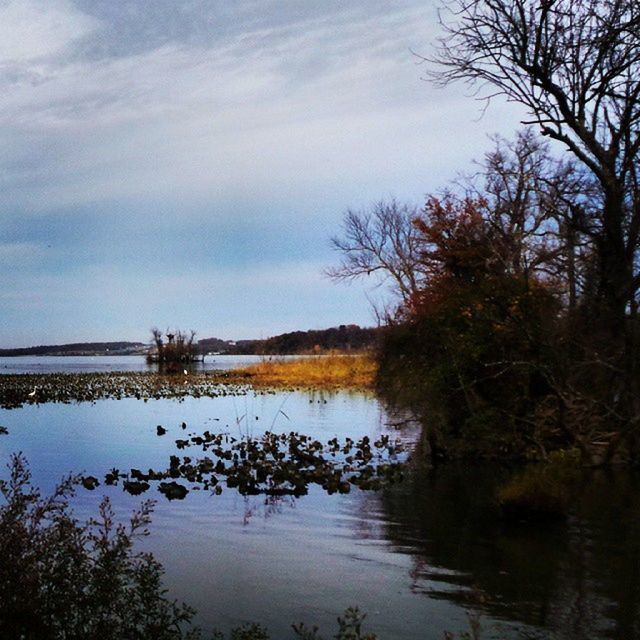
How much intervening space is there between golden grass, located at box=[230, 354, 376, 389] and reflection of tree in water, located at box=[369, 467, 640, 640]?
25.7 m

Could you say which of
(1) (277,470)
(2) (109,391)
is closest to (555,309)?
(1) (277,470)

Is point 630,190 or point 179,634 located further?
point 630,190

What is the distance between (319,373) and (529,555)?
3674 centimetres

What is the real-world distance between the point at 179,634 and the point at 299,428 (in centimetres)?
1567

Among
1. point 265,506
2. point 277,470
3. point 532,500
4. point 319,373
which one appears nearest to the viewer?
point 532,500

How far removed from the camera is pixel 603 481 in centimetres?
1320

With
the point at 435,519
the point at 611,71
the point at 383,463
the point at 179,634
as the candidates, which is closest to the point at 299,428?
the point at 383,463

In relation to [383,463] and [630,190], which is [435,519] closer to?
[383,463]

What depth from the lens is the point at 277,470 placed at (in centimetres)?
1329

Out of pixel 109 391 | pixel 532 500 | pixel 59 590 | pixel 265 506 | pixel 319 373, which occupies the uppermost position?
pixel 319 373

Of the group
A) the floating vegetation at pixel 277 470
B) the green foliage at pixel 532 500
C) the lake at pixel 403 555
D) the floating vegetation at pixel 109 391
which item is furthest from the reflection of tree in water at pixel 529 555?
Answer: the floating vegetation at pixel 109 391

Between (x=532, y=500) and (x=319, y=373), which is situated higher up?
(x=319, y=373)

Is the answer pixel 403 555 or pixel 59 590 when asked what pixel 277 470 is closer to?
pixel 403 555

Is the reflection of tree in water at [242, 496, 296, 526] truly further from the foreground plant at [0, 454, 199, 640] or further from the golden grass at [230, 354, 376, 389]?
the golden grass at [230, 354, 376, 389]
